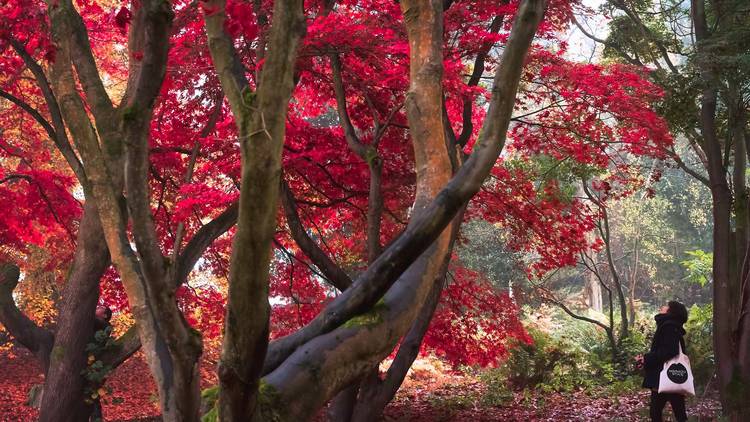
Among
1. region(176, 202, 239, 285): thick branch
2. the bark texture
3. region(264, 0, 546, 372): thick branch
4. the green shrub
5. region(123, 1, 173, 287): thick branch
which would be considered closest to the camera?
the bark texture

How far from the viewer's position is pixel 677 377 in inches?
235

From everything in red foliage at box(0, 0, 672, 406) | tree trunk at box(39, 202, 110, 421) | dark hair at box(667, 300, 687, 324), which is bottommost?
dark hair at box(667, 300, 687, 324)

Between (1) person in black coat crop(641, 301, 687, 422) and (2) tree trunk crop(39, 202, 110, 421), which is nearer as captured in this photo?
(1) person in black coat crop(641, 301, 687, 422)

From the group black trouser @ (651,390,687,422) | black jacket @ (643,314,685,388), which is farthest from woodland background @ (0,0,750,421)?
black jacket @ (643,314,685,388)

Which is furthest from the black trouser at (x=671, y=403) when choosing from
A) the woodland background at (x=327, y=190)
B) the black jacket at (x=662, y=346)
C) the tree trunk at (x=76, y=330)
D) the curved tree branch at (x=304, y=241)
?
the tree trunk at (x=76, y=330)

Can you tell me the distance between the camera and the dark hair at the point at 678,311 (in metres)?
6.09

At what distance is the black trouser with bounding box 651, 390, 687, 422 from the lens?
6059 mm

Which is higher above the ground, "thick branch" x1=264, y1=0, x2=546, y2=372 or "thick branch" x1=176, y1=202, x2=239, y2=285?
"thick branch" x1=176, y1=202, x2=239, y2=285

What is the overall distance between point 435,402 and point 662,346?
5246mm

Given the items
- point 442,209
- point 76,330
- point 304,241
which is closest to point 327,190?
point 304,241

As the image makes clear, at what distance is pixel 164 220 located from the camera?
342 inches

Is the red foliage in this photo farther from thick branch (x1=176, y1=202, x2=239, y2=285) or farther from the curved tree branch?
the curved tree branch

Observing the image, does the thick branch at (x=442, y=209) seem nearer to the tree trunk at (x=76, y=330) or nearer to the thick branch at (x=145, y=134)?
the thick branch at (x=145, y=134)

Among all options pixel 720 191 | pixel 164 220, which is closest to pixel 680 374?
pixel 720 191
